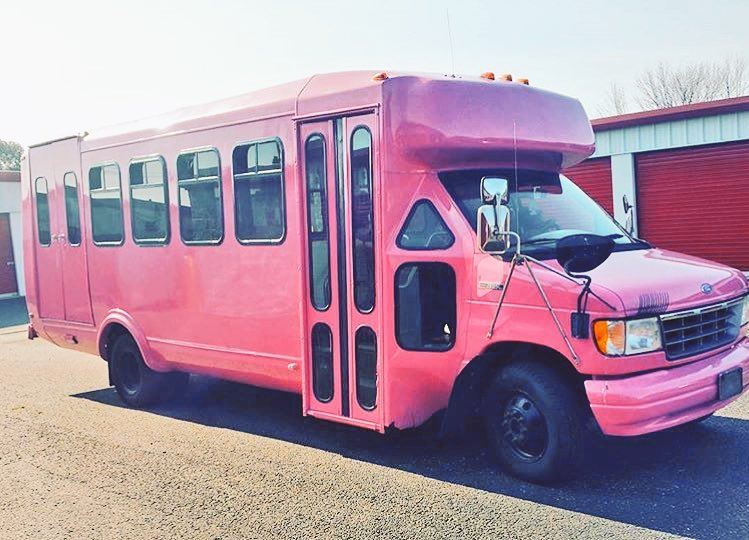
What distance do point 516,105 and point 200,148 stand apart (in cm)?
288

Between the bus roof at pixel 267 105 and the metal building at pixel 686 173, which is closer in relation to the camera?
the bus roof at pixel 267 105

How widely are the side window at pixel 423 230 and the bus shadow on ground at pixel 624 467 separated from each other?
162 centimetres

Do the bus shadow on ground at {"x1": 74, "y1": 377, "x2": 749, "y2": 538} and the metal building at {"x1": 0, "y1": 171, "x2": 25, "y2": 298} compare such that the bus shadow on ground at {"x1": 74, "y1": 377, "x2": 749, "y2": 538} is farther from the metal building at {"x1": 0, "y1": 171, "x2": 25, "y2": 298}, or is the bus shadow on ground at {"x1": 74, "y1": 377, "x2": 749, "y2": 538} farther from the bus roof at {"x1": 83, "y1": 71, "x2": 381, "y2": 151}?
the metal building at {"x1": 0, "y1": 171, "x2": 25, "y2": 298}

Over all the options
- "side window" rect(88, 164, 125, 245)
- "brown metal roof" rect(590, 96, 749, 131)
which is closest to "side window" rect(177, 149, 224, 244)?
"side window" rect(88, 164, 125, 245)

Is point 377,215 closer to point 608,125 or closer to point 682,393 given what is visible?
point 682,393

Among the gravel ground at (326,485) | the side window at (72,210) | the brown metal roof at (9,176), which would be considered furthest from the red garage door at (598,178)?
the brown metal roof at (9,176)

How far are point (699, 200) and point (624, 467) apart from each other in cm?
1093

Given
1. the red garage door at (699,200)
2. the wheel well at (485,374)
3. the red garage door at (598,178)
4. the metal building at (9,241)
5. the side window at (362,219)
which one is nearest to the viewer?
the wheel well at (485,374)

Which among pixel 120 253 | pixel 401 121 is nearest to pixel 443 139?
pixel 401 121

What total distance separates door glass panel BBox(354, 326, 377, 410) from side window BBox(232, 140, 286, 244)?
1160mm

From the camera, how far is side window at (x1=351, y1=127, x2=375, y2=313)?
576 cm

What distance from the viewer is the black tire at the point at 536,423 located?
5020mm

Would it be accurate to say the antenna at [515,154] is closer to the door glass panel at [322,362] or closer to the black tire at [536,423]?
the black tire at [536,423]

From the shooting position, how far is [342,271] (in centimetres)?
→ 596
